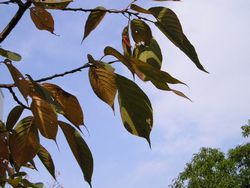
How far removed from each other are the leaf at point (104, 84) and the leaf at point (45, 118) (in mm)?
102

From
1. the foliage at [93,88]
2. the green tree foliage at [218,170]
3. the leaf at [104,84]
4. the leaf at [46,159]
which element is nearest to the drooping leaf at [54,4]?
the foliage at [93,88]

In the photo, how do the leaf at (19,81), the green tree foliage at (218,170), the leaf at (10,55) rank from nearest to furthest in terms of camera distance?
the leaf at (19,81), the leaf at (10,55), the green tree foliage at (218,170)

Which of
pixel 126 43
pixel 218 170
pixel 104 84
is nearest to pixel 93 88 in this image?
pixel 104 84

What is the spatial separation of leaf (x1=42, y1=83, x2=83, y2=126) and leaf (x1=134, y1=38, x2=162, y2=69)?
0.14 metres

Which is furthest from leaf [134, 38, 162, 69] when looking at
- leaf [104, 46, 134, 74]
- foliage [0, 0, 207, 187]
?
leaf [104, 46, 134, 74]

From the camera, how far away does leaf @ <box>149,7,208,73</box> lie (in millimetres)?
566

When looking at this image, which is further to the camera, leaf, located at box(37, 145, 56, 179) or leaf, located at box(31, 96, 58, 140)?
leaf, located at box(37, 145, 56, 179)

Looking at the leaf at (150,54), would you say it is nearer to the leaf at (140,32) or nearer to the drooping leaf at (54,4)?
the leaf at (140,32)

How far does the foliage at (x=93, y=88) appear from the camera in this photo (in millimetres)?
528

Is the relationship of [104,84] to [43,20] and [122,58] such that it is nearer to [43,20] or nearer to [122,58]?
[122,58]

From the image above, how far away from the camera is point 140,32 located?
2.32 feet

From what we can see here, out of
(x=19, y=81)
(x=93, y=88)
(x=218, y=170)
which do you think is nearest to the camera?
(x=19, y=81)

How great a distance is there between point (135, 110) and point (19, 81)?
0.15 m

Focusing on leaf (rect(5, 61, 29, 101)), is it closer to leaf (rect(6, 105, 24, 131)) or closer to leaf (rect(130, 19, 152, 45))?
leaf (rect(6, 105, 24, 131))
